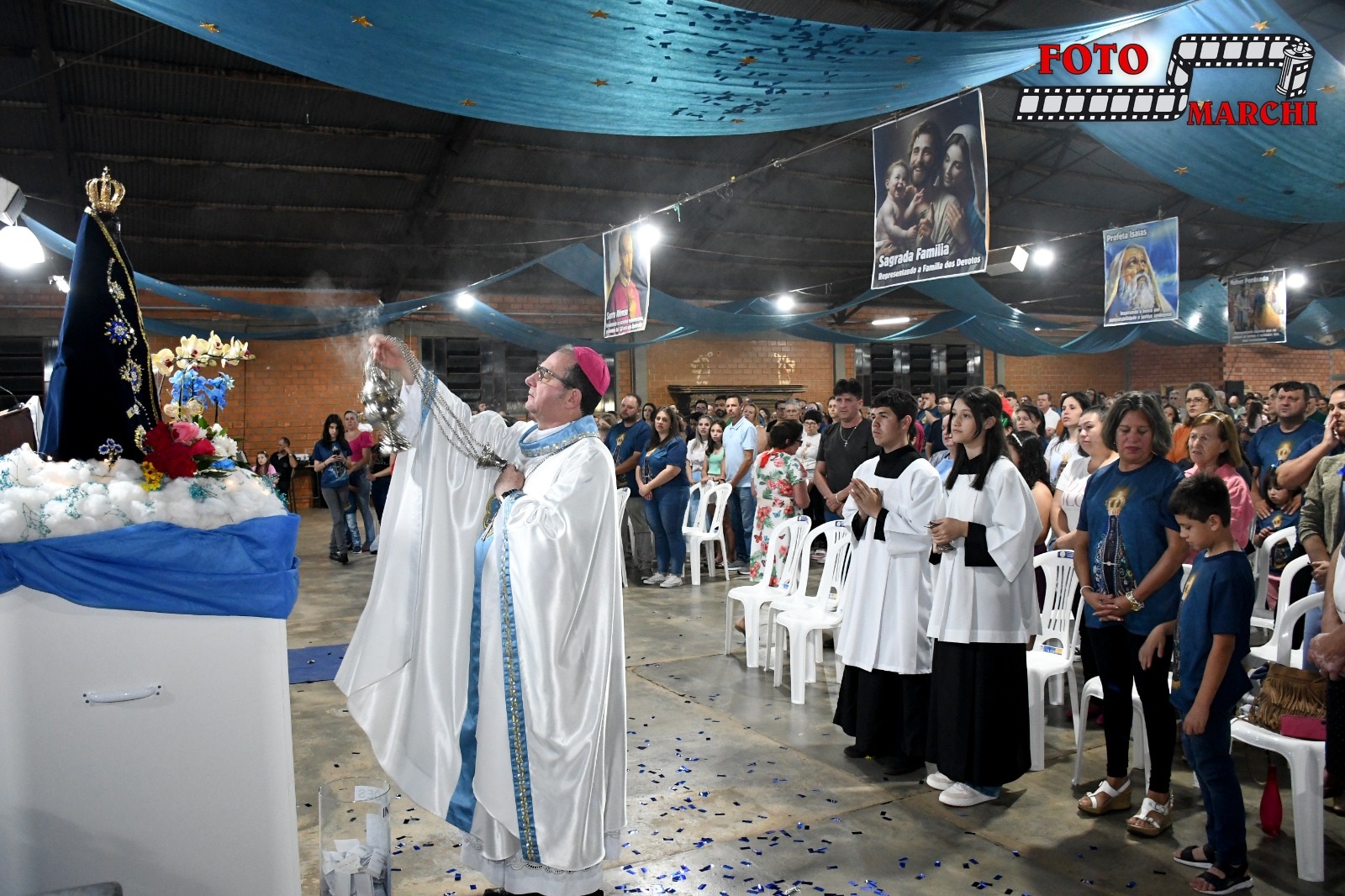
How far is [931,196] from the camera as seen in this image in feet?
19.6

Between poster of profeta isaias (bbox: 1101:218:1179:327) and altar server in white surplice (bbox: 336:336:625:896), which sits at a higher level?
poster of profeta isaias (bbox: 1101:218:1179:327)

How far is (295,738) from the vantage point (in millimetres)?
4387

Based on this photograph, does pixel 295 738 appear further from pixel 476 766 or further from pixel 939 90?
pixel 939 90

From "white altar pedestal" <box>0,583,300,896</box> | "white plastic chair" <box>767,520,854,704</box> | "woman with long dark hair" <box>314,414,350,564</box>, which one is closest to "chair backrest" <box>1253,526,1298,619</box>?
"white plastic chair" <box>767,520,854,704</box>

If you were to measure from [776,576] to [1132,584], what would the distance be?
259cm

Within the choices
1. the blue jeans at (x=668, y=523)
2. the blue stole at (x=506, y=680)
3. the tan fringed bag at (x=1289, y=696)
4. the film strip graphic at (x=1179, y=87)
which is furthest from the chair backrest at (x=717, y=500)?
the blue stole at (x=506, y=680)

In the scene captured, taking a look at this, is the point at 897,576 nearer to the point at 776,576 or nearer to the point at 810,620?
the point at 810,620

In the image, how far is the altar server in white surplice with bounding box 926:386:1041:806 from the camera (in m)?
3.41

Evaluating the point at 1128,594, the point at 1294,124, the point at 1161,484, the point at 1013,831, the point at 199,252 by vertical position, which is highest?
the point at 199,252

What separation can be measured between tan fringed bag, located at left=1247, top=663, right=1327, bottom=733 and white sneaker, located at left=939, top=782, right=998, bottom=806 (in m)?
0.97

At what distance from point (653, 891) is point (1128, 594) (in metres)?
1.89

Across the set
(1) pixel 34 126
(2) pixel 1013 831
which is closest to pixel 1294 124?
(2) pixel 1013 831

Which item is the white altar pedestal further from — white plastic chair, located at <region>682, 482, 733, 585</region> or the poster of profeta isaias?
the poster of profeta isaias

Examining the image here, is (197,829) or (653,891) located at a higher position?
(197,829)
